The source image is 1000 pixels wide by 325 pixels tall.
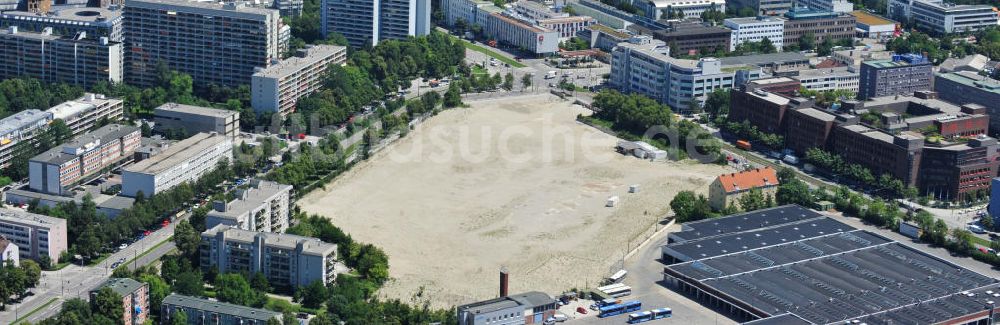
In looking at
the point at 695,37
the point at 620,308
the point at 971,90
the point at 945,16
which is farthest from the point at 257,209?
the point at 945,16

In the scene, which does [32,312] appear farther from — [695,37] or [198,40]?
[695,37]

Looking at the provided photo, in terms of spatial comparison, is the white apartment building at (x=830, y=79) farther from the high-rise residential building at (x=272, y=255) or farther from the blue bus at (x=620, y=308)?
the high-rise residential building at (x=272, y=255)

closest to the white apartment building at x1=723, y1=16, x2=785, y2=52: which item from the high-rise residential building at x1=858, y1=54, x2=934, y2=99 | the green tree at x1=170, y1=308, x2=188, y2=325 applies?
the high-rise residential building at x1=858, y1=54, x2=934, y2=99

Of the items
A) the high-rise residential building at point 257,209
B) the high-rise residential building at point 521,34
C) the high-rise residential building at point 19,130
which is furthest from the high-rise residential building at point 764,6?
the high-rise residential building at point 257,209

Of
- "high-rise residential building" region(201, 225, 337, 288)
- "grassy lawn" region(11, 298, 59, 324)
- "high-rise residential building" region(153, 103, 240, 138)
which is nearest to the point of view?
"grassy lawn" region(11, 298, 59, 324)

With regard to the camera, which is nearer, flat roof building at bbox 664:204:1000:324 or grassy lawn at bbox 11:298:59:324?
grassy lawn at bbox 11:298:59:324

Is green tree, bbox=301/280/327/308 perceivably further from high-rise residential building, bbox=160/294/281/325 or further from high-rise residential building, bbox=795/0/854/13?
high-rise residential building, bbox=795/0/854/13
